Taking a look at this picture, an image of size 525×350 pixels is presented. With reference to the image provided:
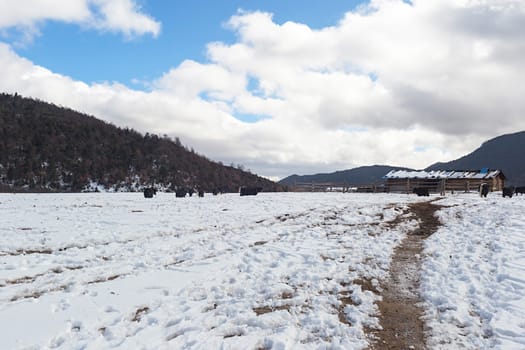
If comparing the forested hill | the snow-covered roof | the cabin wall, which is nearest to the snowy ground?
the cabin wall

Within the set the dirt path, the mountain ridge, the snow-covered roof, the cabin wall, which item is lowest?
the dirt path

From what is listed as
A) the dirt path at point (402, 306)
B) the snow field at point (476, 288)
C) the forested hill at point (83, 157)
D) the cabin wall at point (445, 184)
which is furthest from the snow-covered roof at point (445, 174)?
the dirt path at point (402, 306)

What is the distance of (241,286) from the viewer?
23.5 ft

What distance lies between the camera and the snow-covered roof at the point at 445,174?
2016 inches

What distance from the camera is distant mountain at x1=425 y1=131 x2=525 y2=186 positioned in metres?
148

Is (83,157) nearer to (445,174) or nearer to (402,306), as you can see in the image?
(445,174)

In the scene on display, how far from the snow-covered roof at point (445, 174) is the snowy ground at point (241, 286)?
1633 inches

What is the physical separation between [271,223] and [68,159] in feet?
233

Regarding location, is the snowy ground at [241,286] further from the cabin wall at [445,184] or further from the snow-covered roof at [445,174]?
the snow-covered roof at [445,174]

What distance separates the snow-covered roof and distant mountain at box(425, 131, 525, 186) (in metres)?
97.3

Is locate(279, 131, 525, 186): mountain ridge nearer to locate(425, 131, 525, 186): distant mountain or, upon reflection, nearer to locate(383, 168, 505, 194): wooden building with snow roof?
locate(425, 131, 525, 186): distant mountain

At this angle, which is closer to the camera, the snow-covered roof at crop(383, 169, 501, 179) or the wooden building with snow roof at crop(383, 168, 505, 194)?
the wooden building with snow roof at crop(383, 168, 505, 194)

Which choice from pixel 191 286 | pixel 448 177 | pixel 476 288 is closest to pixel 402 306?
pixel 476 288

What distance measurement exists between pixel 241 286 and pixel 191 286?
966 mm
